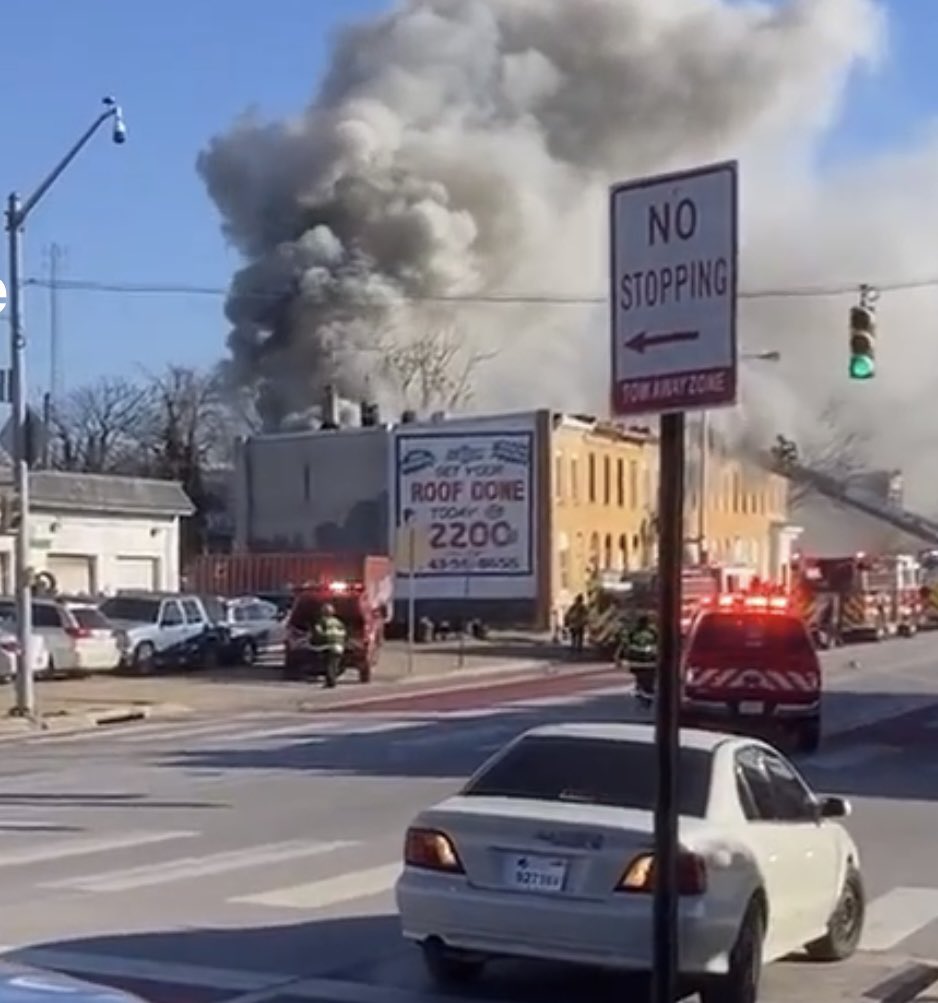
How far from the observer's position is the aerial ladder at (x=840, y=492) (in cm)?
8860

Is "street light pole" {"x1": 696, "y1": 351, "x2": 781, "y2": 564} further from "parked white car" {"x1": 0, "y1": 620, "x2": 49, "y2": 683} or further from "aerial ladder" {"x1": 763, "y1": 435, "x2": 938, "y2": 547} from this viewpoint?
"parked white car" {"x1": 0, "y1": 620, "x2": 49, "y2": 683}

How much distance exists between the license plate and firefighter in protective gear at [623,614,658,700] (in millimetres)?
22958

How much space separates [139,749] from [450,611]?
4238 centimetres

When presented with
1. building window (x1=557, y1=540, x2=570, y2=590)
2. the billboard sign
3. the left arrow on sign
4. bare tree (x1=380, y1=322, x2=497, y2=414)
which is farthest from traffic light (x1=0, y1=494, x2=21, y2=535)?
bare tree (x1=380, y1=322, x2=497, y2=414)

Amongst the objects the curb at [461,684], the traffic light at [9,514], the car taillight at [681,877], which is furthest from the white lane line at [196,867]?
the curb at [461,684]

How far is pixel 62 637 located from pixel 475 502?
97.8 ft

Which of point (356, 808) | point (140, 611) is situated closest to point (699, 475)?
point (140, 611)

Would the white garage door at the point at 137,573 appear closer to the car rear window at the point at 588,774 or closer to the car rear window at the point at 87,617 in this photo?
the car rear window at the point at 87,617

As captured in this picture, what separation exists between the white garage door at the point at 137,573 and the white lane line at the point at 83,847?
141ft

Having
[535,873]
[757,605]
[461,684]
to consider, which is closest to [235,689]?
[461,684]

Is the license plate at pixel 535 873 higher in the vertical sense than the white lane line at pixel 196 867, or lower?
higher

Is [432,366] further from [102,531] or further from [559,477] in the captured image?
[102,531]

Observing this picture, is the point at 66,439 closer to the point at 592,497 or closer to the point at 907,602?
the point at 592,497

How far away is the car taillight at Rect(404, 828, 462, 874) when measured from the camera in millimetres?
10938
